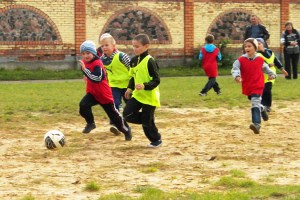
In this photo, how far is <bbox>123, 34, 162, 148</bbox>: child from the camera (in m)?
10.1

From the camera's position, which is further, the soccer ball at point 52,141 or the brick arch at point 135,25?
the brick arch at point 135,25

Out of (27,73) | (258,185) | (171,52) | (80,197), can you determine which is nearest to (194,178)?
(258,185)

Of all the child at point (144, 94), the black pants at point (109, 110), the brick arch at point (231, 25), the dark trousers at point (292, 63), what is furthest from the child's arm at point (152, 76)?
the brick arch at point (231, 25)

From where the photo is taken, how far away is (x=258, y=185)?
7.28m

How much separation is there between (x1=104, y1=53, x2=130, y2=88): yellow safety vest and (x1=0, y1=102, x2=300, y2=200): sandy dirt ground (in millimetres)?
843

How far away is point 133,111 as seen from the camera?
10242 millimetres

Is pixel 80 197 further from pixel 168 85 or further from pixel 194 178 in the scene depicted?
pixel 168 85

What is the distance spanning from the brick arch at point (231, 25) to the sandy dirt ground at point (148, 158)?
16898mm

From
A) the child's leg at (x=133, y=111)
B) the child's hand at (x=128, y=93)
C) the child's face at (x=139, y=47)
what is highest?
the child's face at (x=139, y=47)

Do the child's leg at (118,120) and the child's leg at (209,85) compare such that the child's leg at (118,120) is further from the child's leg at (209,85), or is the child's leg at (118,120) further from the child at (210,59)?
the child at (210,59)

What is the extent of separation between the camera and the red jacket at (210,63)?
18.8 meters

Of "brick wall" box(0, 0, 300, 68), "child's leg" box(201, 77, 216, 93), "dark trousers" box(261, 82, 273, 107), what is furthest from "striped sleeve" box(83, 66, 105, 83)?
"brick wall" box(0, 0, 300, 68)

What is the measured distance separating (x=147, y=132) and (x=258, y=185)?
3.15 m

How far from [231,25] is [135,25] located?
4631mm
